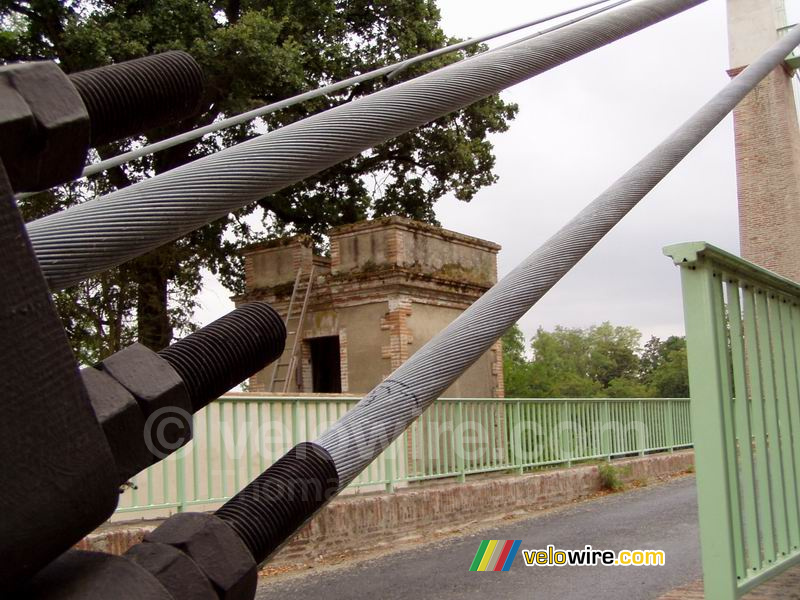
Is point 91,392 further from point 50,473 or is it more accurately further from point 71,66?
point 71,66

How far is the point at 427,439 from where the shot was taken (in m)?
11.1

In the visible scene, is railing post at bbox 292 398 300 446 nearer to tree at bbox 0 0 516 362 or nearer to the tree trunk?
tree at bbox 0 0 516 362

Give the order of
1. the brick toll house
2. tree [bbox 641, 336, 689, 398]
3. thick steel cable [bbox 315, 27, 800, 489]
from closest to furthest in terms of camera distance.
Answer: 1. thick steel cable [bbox 315, 27, 800, 489]
2. the brick toll house
3. tree [bbox 641, 336, 689, 398]

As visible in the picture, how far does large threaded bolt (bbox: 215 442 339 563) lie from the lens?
120cm

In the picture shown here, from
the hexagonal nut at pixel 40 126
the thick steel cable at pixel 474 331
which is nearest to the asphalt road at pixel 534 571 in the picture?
the thick steel cable at pixel 474 331

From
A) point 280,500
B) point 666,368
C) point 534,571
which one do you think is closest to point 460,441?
point 534,571

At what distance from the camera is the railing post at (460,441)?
11.4 metres

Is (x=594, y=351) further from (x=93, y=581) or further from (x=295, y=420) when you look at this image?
(x=93, y=581)

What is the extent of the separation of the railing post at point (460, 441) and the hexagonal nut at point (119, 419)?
10550 mm

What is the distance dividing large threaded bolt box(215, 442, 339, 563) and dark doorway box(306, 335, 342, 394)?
18841mm

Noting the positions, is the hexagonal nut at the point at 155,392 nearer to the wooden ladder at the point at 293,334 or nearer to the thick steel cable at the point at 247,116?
the thick steel cable at the point at 247,116

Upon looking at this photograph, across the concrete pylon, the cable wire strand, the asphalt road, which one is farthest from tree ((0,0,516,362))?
the cable wire strand

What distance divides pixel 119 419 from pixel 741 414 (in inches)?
129

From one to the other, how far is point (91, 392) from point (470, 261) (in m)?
19.0
